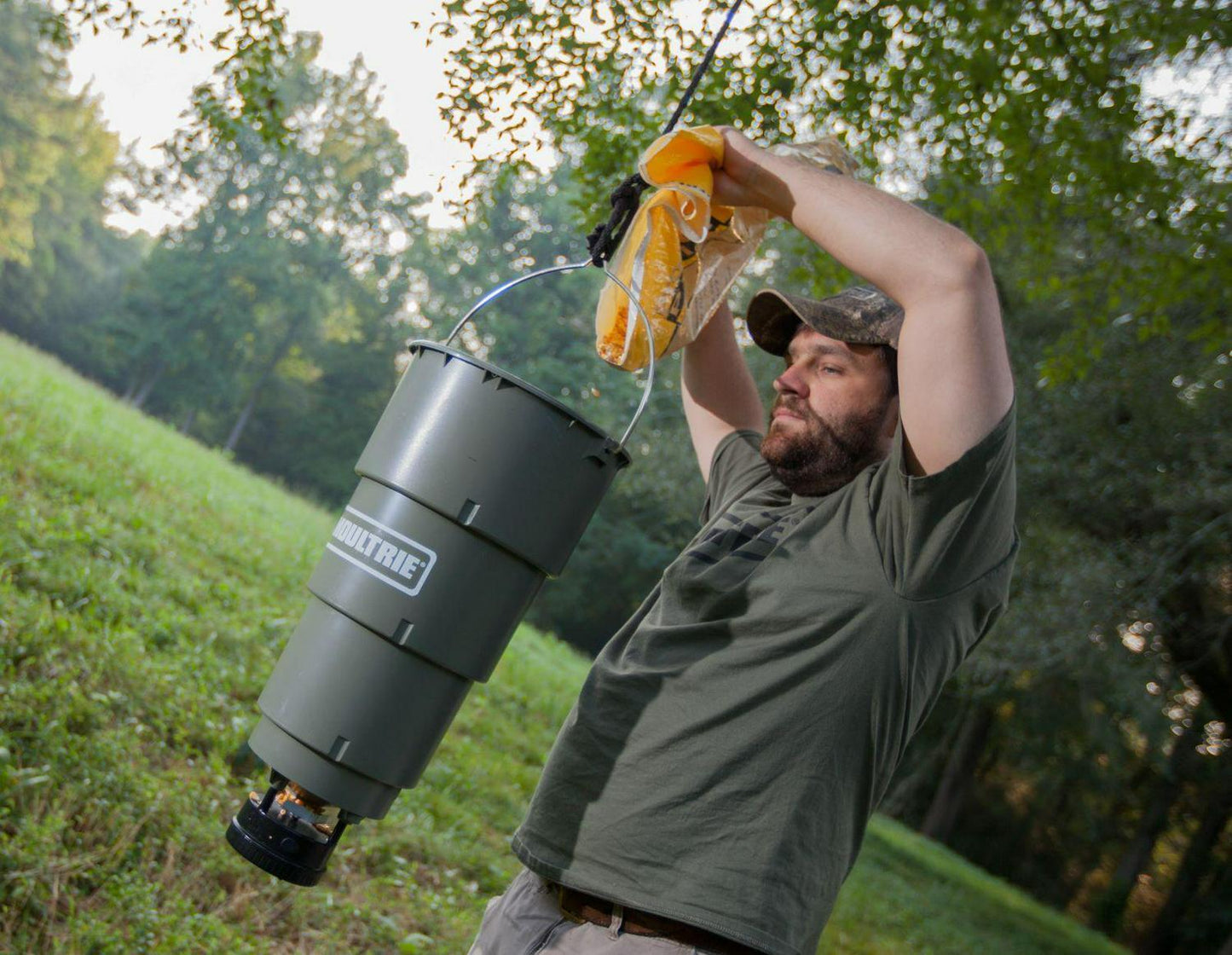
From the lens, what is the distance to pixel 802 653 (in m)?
1.82

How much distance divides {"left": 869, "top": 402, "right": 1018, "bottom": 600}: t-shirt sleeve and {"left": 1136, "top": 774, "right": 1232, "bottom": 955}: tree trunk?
64.0 ft

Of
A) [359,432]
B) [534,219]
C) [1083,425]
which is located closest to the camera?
[1083,425]

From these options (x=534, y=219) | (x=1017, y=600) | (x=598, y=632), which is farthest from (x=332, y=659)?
(x=534, y=219)

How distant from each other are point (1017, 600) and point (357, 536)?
9362 mm

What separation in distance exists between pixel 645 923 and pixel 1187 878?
2057 centimetres

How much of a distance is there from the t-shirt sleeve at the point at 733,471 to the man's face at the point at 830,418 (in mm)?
324

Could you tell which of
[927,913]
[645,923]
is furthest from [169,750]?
[927,913]

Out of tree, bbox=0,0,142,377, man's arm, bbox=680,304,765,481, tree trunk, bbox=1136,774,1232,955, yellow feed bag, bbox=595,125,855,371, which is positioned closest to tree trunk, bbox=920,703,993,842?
tree trunk, bbox=1136,774,1232,955

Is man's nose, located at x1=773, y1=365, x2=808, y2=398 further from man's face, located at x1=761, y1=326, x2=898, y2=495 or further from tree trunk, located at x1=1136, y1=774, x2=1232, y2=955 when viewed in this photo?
tree trunk, located at x1=1136, y1=774, x2=1232, y2=955

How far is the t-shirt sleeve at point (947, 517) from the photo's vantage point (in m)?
1.71

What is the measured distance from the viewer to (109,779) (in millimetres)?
3730

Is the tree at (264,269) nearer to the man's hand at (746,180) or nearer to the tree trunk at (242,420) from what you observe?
the tree trunk at (242,420)

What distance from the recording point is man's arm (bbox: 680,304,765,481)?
8.94 feet

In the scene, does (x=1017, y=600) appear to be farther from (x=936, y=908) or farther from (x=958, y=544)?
(x=958, y=544)
